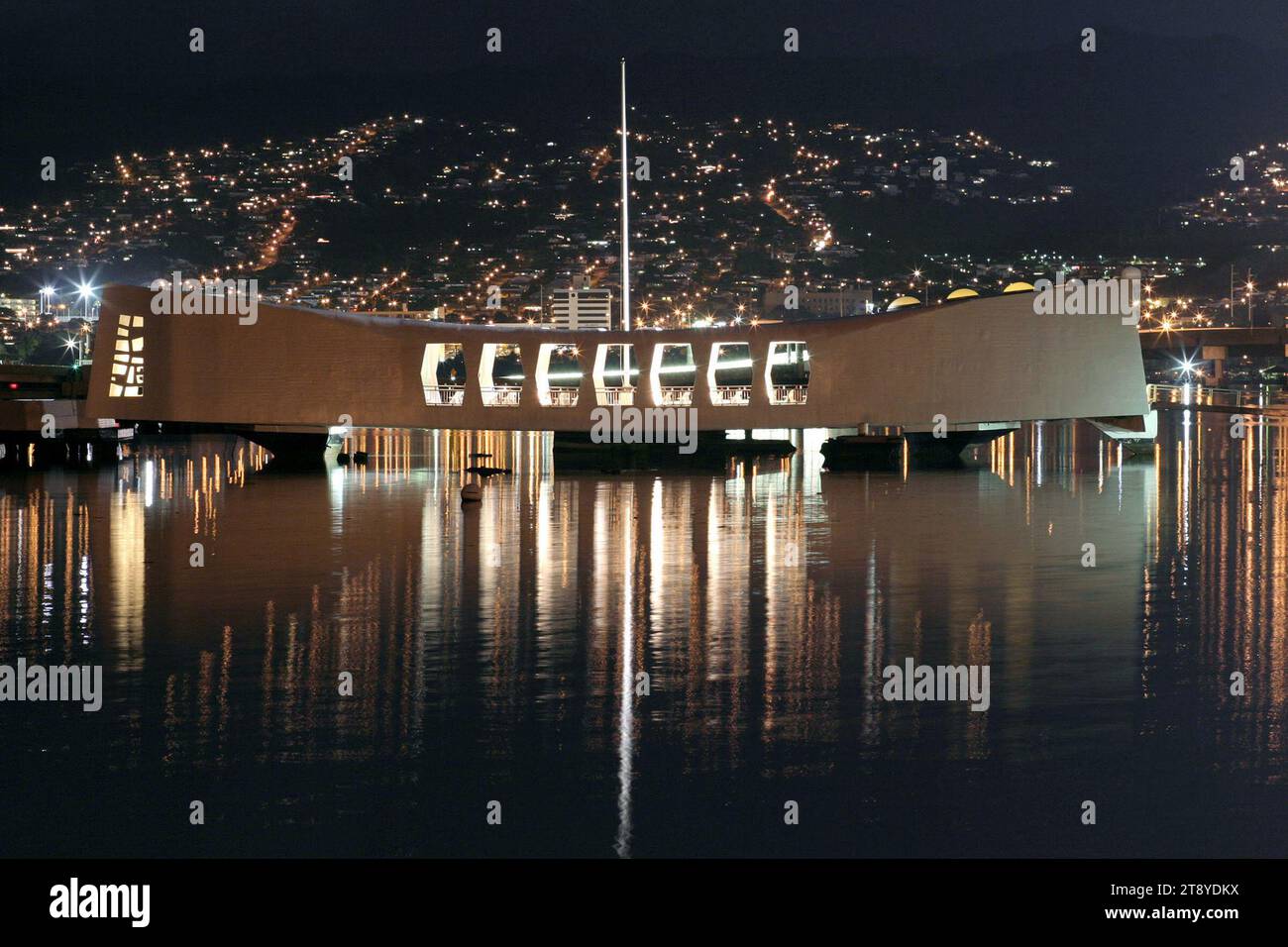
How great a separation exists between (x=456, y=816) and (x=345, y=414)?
34.2 m

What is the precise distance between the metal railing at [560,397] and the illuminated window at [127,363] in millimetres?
10580

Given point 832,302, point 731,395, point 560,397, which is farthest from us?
point 832,302

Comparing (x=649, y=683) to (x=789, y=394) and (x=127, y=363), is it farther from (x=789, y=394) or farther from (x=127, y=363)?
(x=127, y=363)

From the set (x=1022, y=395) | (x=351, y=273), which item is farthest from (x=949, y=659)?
(x=351, y=273)

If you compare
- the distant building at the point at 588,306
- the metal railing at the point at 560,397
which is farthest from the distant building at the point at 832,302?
the metal railing at the point at 560,397

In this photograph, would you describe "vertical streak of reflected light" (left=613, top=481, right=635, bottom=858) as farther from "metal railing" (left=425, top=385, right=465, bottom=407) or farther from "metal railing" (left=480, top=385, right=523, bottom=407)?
"metal railing" (left=425, top=385, right=465, bottom=407)

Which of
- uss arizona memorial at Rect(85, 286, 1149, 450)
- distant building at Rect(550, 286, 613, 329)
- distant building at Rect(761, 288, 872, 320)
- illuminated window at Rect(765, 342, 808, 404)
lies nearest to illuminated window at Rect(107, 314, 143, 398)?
uss arizona memorial at Rect(85, 286, 1149, 450)

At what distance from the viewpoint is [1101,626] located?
1597 centimetres

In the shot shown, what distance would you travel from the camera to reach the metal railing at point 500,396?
4366cm

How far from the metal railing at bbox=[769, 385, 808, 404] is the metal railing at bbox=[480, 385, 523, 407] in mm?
6652

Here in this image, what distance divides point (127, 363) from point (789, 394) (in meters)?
17.3

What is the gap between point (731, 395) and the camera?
4328 cm

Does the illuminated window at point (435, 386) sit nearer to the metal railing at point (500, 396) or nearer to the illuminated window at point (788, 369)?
the metal railing at point (500, 396)

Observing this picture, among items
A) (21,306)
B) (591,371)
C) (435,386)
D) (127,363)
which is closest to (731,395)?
(591,371)
